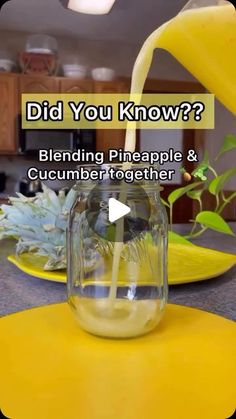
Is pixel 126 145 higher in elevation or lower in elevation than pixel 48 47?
lower

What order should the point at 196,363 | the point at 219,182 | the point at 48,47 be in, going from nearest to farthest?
1. the point at 196,363
2. the point at 219,182
3. the point at 48,47

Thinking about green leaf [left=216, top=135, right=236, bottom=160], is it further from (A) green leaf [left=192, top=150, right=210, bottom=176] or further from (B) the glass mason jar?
(B) the glass mason jar

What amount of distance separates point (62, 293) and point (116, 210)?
12 cm

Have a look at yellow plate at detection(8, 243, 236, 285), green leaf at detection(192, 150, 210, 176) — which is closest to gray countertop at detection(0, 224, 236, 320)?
yellow plate at detection(8, 243, 236, 285)

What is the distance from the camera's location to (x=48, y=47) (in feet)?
2.56

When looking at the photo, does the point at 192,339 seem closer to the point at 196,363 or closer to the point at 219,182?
the point at 196,363

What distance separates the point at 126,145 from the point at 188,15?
0.09 m

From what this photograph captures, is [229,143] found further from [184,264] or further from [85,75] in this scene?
[85,75]

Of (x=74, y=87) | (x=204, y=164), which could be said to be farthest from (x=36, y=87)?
(x=204, y=164)

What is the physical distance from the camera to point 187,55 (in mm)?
291

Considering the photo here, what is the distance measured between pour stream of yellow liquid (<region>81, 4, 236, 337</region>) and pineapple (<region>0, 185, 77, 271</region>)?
0.40ft

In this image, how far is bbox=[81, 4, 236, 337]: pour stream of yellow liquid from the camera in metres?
Answer: 0.26

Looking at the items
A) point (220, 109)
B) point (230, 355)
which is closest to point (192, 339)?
point (230, 355)

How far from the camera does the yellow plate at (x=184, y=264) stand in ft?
1.26
